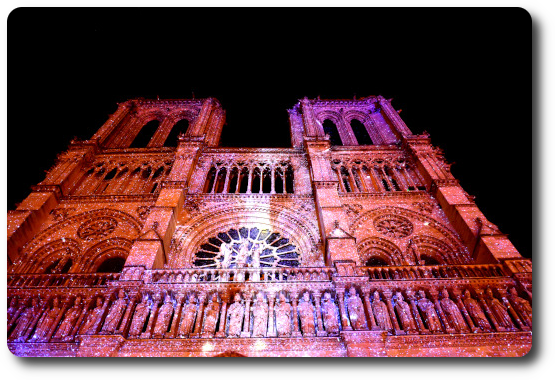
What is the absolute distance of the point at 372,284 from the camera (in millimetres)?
9102

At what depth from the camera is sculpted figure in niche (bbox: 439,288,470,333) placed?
26.5 feet

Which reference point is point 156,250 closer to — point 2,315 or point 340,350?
point 2,315

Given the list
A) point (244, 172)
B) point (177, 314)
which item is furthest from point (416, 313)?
point (244, 172)

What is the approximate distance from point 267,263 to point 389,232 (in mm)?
4534

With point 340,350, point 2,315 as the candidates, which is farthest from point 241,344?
point 2,315

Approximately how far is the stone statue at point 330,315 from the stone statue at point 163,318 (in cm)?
361

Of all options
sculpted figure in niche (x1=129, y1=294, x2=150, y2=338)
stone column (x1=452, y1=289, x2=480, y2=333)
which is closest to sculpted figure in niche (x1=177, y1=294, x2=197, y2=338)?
sculpted figure in niche (x1=129, y1=294, x2=150, y2=338)

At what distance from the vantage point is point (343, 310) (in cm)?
829

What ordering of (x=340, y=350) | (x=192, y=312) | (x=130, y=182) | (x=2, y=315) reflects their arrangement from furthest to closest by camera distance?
(x=130, y=182) < (x=192, y=312) < (x=340, y=350) < (x=2, y=315)

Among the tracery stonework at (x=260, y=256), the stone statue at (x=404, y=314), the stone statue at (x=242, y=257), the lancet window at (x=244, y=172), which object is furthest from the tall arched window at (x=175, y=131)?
the stone statue at (x=404, y=314)

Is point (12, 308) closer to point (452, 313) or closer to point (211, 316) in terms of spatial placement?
point (211, 316)

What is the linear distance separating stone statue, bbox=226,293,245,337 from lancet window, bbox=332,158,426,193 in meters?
7.86

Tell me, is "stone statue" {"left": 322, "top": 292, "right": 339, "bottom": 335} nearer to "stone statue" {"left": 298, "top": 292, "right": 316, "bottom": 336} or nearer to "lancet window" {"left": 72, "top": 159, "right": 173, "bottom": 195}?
"stone statue" {"left": 298, "top": 292, "right": 316, "bottom": 336}

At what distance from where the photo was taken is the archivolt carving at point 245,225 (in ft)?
39.0
